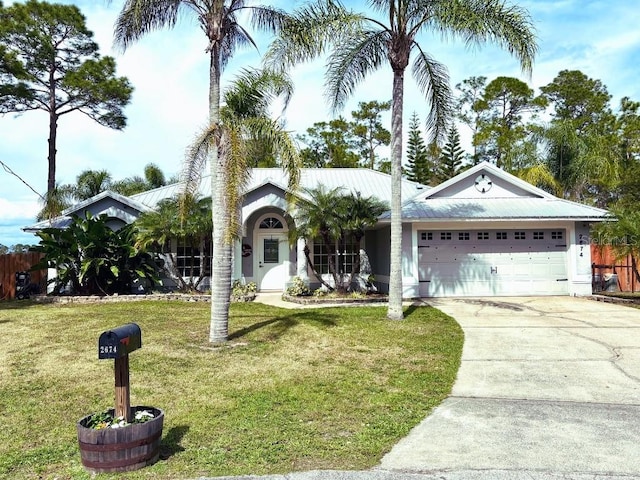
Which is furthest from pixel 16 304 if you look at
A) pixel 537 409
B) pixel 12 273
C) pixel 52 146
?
pixel 537 409

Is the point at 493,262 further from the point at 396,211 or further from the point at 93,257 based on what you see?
the point at 93,257

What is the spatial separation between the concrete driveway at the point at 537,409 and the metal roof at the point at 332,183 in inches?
373

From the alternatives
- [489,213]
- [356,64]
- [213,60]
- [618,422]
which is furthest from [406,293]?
[618,422]

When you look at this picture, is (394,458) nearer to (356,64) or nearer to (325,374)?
(325,374)

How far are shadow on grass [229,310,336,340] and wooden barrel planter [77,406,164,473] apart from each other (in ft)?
16.7

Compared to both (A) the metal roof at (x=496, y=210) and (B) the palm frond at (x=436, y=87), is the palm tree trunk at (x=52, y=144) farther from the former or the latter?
(B) the palm frond at (x=436, y=87)

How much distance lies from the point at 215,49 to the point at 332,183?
1103 centimetres

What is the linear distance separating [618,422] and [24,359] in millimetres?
8324

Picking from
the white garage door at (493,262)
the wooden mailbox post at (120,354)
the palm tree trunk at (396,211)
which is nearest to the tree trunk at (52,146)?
the white garage door at (493,262)

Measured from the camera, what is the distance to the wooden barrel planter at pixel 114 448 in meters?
4.07

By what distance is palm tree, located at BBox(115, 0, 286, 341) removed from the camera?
344 inches

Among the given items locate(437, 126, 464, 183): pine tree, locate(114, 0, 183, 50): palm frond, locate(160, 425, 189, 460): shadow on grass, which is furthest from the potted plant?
locate(437, 126, 464, 183): pine tree

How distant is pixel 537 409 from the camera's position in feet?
18.3

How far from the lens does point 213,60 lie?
9109 millimetres
